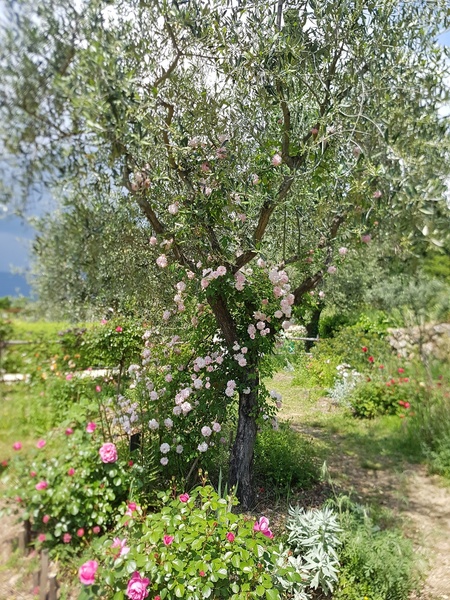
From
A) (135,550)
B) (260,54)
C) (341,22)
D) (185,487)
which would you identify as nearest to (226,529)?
(135,550)

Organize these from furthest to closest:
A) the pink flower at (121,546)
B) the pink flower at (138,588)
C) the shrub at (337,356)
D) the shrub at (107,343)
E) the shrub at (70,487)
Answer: the shrub at (337,356)
the shrub at (107,343)
the shrub at (70,487)
the pink flower at (121,546)
the pink flower at (138,588)

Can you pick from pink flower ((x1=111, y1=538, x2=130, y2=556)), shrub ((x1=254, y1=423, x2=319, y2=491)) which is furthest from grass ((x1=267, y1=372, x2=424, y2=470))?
pink flower ((x1=111, y1=538, x2=130, y2=556))

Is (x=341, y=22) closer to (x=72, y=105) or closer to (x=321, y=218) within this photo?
(x=321, y=218)

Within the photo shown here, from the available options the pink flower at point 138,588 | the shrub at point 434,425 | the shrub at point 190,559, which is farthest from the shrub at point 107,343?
the shrub at point 434,425

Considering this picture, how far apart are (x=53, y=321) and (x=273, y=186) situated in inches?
93.6

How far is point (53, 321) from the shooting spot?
4094mm

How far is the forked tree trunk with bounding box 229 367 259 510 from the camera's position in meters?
4.21

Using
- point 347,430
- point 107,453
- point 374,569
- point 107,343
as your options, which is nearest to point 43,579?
point 107,453

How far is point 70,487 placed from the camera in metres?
3.02

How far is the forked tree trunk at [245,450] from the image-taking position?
4.21 metres

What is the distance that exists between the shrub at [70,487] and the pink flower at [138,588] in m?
0.64

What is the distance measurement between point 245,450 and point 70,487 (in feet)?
5.83

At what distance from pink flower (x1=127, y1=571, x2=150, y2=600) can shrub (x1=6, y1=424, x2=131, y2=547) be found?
0.64 metres

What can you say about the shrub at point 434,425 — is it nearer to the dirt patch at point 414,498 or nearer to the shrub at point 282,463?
the dirt patch at point 414,498
